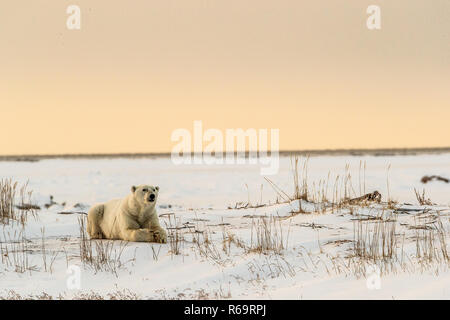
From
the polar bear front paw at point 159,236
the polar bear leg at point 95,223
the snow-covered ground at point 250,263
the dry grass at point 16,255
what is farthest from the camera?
the polar bear leg at point 95,223

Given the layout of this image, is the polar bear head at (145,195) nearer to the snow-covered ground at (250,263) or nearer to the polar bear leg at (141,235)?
the polar bear leg at (141,235)

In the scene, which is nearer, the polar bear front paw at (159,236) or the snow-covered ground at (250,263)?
the snow-covered ground at (250,263)

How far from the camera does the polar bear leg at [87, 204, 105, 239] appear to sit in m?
9.38

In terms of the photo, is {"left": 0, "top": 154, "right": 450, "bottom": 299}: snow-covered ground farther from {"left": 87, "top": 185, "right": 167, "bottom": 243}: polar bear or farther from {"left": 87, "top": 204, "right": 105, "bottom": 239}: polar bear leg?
{"left": 87, "top": 204, "right": 105, "bottom": 239}: polar bear leg

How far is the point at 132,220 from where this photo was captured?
346 inches

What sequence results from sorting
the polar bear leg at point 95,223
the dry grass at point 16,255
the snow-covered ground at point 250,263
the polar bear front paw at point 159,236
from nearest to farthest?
the snow-covered ground at point 250,263 → the dry grass at point 16,255 → the polar bear front paw at point 159,236 → the polar bear leg at point 95,223

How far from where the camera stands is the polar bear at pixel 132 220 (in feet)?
28.0

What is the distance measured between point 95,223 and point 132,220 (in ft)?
3.09

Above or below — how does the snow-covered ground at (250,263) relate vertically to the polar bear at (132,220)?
below

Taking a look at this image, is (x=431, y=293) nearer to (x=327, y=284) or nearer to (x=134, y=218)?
Result: (x=327, y=284)

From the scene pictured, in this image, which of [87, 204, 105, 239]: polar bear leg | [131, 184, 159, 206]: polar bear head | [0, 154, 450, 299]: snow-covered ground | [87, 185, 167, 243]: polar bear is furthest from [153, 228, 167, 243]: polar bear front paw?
[87, 204, 105, 239]: polar bear leg

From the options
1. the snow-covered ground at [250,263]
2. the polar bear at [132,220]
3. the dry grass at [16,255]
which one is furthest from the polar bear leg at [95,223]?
the dry grass at [16,255]

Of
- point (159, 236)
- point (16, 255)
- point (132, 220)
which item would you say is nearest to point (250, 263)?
point (159, 236)
